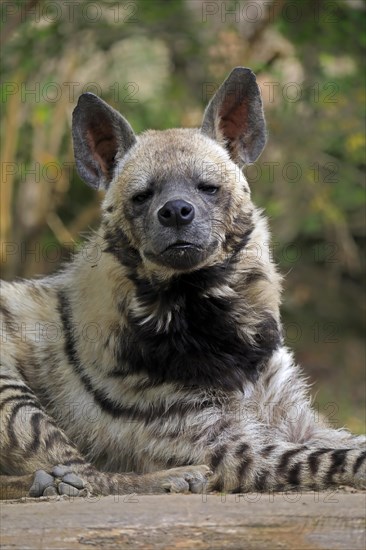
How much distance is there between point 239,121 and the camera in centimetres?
691

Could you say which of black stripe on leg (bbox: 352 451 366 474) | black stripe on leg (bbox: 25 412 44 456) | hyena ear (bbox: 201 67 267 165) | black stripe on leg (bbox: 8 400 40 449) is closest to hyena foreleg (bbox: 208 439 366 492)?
black stripe on leg (bbox: 352 451 366 474)

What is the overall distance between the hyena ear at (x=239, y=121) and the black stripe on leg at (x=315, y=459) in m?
2.00

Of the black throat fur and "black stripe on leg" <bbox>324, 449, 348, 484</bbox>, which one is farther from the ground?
the black throat fur

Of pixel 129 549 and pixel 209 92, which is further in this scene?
pixel 209 92

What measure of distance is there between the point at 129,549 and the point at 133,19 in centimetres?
786

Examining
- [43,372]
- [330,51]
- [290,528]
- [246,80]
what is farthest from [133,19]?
[290,528]

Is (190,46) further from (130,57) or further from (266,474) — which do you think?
(266,474)

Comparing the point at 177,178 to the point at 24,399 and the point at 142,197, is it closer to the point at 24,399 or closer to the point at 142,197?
the point at 142,197

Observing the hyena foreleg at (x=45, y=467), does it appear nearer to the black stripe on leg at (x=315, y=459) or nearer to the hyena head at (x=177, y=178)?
the black stripe on leg at (x=315, y=459)

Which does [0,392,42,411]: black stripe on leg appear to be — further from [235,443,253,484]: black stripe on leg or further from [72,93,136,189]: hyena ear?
[72,93,136,189]: hyena ear

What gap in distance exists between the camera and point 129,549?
4.60 meters

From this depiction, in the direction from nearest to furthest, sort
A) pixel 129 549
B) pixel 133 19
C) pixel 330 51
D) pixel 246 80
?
pixel 129 549
pixel 246 80
pixel 133 19
pixel 330 51

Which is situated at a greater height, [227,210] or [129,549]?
[227,210]

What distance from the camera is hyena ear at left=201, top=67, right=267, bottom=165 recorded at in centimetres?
676
